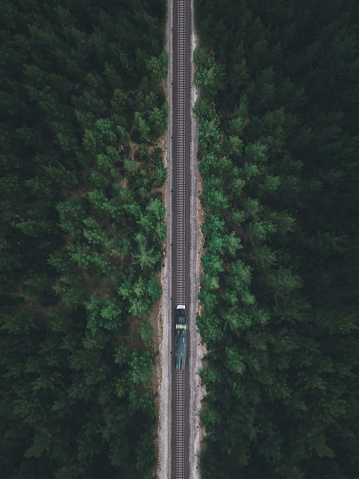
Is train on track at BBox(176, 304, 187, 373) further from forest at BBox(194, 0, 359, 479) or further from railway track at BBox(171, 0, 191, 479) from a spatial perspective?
forest at BBox(194, 0, 359, 479)

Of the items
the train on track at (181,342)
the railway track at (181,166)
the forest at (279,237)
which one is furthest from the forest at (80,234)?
the forest at (279,237)

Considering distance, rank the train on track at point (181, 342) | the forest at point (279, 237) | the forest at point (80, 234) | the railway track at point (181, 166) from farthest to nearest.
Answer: the railway track at point (181, 166) → the train on track at point (181, 342) → the forest at point (80, 234) → the forest at point (279, 237)

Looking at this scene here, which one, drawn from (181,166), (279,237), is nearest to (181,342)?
(279,237)

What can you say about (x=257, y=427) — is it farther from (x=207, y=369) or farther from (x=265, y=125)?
(x=265, y=125)

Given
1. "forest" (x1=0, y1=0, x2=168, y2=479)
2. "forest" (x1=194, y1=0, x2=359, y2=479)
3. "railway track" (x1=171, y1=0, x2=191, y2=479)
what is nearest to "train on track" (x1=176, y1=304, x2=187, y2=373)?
"railway track" (x1=171, y1=0, x2=191, y2=479)

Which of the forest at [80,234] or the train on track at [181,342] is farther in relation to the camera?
the train on track at [181,342]

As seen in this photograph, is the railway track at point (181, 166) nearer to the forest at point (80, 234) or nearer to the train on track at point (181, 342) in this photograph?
the train on track at point (181, 342)

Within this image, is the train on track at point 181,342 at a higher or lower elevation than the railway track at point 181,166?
lower
